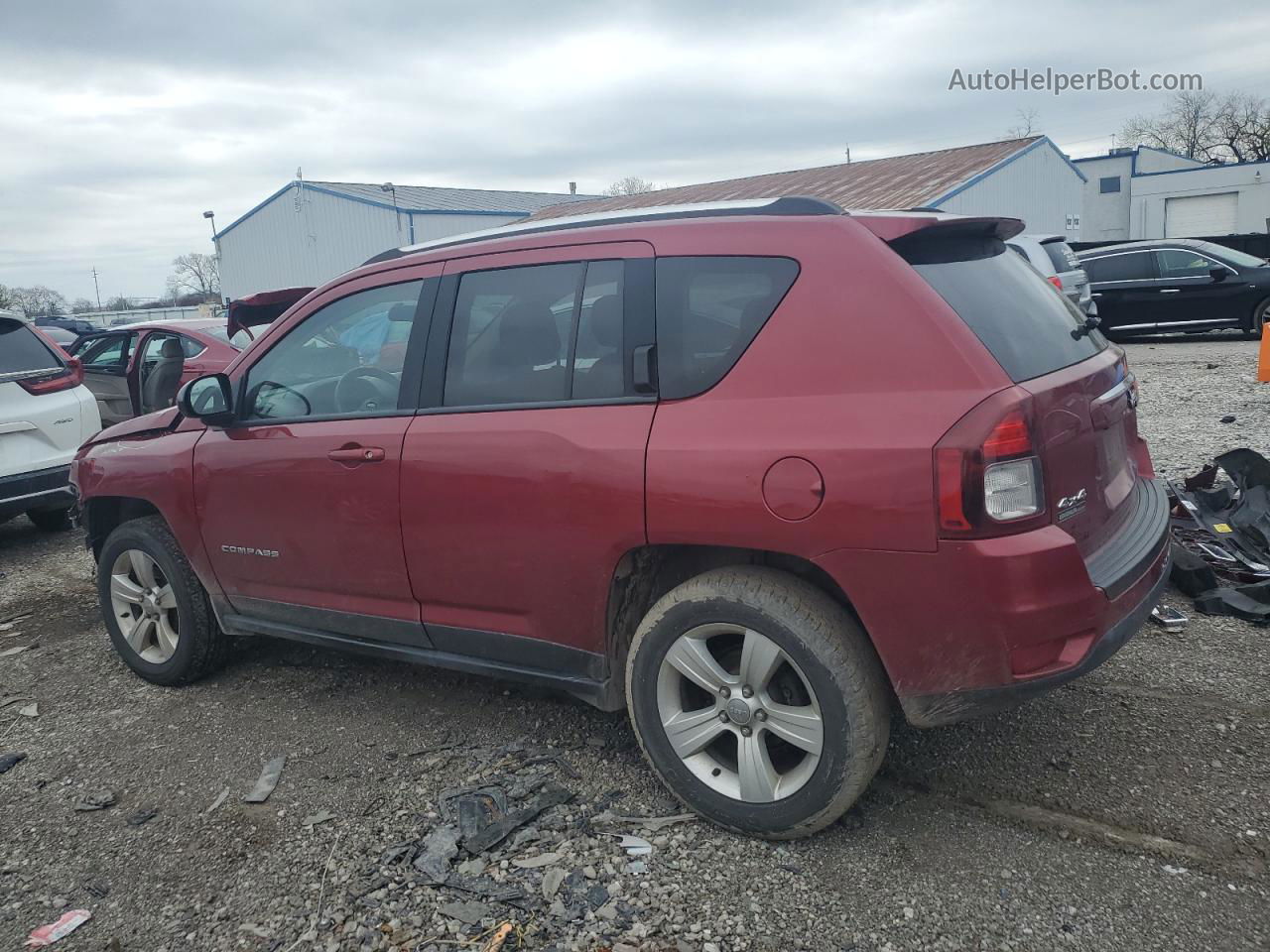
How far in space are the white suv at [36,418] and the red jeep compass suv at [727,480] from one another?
13.4 ft

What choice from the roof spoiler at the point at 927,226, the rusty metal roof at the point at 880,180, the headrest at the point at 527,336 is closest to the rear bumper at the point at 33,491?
the headrest at the point at 527,336

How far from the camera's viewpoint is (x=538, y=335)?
3.33 m

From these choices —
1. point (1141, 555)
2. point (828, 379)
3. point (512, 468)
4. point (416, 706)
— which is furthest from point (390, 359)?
point (1141, 555)

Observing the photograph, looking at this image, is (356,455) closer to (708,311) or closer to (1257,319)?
(708,311)

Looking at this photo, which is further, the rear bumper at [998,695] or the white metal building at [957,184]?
the white metal building at [957,184]

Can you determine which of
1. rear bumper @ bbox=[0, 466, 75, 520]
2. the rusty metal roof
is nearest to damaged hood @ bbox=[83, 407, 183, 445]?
rear bumper @ bbox=[0, 466, 75, 520]

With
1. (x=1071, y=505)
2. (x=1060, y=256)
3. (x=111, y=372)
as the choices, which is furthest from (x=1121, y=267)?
(x=1071, y=505)

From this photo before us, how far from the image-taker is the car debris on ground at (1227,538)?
4449 mm

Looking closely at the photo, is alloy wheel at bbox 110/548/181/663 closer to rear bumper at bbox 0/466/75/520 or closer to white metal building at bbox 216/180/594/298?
rear bumper at bbox 0/466/75/520

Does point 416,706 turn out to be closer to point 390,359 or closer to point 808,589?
point 390,359

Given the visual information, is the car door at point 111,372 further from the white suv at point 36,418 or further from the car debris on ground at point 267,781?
the car debris on ground at point 267,781

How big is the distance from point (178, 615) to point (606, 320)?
2.62 metres

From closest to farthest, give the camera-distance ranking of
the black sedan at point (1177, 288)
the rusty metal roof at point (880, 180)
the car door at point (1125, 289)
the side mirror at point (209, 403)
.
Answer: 1. the side mirror at point (209, 403)
2. the black sedan at point (1177, 288)
3. the car door at point (1125, 289)
4. the rusty metal roof at point (880, 180)

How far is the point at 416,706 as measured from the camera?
413 cm
